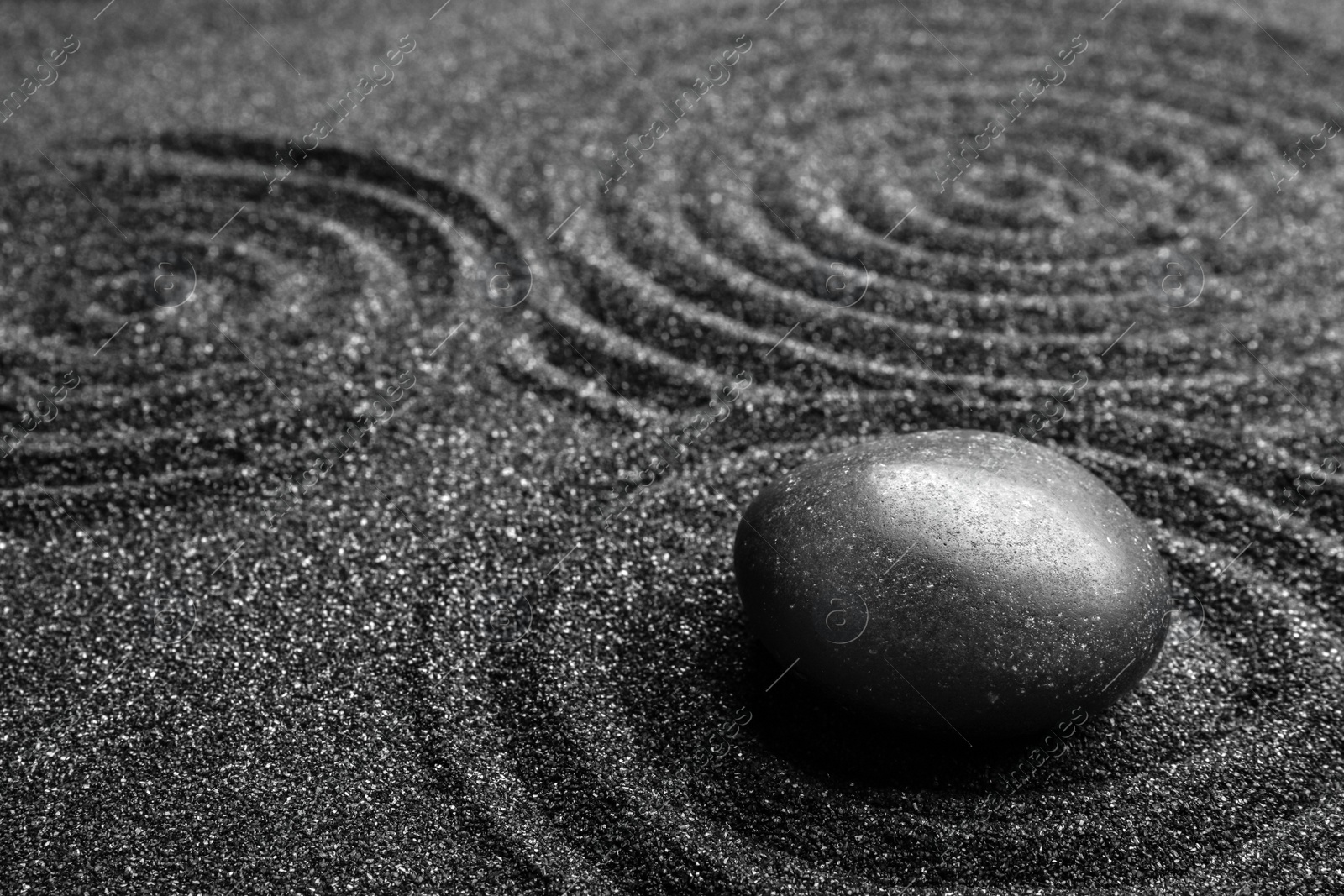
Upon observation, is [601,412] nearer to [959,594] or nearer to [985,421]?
[985,421]

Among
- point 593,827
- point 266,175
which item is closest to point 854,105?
point 266,175

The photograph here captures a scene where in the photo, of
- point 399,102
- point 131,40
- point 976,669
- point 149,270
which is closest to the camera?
point 976,669

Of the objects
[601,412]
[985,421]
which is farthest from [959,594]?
[601,412]

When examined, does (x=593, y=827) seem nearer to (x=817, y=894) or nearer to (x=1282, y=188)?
(x=817, y=894)
